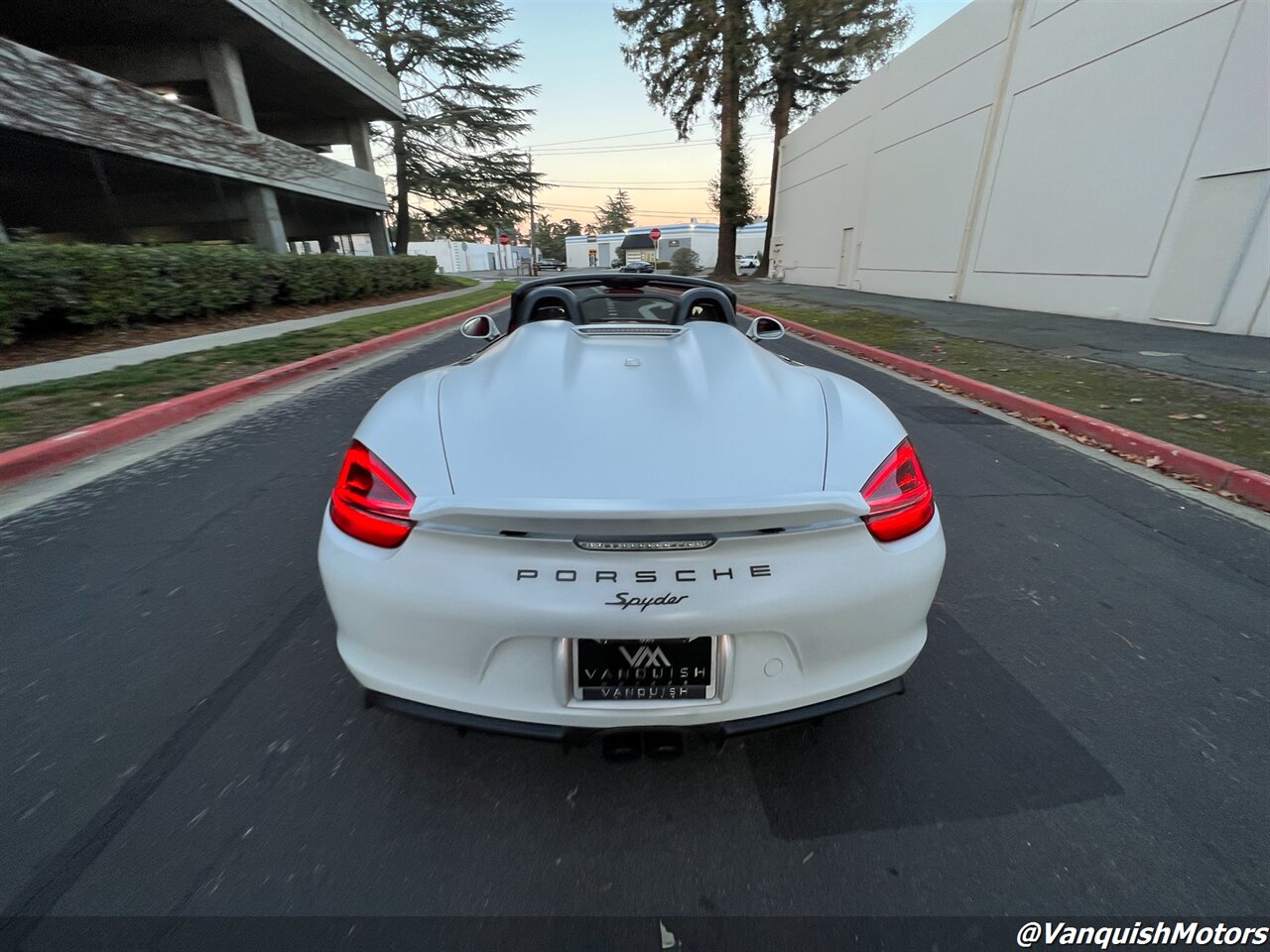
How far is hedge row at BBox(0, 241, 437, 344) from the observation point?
6309 mm

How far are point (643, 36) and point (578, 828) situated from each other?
104 ft

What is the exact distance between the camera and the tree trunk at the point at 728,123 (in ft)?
76.9

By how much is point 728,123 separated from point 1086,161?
18.4m

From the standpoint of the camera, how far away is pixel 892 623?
1.36 metres

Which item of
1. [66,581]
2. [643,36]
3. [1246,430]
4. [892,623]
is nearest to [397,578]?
[892,623]

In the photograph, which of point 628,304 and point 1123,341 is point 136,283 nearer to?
point 628,304

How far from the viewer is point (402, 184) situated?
26688 millimetres

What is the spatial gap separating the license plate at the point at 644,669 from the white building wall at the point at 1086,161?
480 inches

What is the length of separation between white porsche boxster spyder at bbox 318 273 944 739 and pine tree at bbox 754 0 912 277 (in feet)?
94.0

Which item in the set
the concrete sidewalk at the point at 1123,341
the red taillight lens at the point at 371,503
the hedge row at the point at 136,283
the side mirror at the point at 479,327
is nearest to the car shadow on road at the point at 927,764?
the red taillight lens at the point at 371,503

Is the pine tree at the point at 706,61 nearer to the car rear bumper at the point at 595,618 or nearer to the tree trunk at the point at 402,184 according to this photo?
the tree trunk at the point at 402,184

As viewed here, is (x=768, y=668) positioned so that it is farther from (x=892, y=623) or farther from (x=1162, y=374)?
(x=1162, y=374)

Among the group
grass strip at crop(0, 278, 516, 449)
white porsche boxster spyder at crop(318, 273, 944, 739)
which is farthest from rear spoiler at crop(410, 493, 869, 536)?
grass strip at crop(0, 278, 516, 449)

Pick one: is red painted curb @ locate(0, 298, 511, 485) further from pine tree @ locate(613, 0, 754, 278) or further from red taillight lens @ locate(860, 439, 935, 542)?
pine tree @ locate(613, 0, 754, 278)
